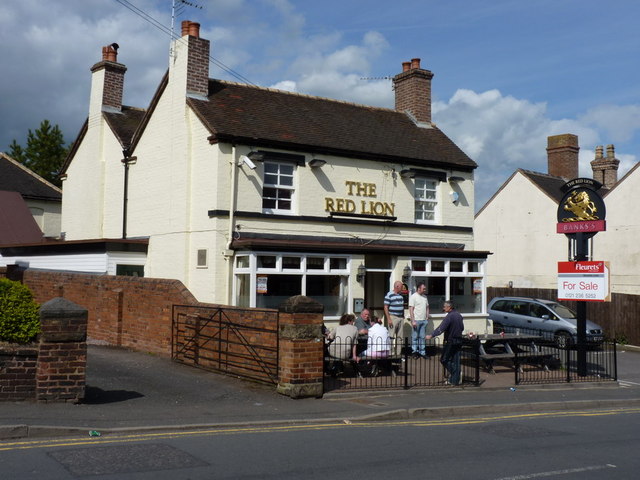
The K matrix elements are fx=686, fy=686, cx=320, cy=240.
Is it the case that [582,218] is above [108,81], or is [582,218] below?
below

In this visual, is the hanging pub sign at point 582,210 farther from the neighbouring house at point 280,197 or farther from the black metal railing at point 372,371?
the neighbouring house at point 280,197

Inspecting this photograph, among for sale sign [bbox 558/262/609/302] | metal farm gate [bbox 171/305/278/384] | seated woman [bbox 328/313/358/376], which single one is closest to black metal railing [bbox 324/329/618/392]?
seated woman [bbox 328/313/358/376]

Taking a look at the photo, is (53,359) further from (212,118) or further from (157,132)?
(157,132)

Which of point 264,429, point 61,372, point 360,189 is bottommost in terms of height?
point 264,429

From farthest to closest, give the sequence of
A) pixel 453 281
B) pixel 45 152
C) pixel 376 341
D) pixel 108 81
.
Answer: pixel 45 152, pixel 108 81, pixel 453 281, pixel 376 341

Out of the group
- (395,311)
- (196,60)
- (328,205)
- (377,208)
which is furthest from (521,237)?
(196,60)

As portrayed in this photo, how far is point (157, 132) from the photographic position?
21562mm

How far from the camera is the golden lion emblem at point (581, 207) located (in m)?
16.6

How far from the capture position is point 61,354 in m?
10.4

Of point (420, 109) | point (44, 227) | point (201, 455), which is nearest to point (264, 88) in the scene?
point (420, 109)

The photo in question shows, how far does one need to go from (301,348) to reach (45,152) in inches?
2104

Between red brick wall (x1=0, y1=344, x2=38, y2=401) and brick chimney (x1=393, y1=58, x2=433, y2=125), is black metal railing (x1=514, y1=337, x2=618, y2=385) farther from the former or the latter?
brick chimney (x1=393, y1=58, x2=433, y2=125)

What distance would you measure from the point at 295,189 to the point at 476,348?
7.89m

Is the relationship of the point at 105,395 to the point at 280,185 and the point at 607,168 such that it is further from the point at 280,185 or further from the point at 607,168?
the point at 607,168
